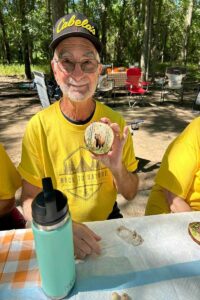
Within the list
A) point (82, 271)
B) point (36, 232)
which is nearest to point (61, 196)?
point (36, 232)

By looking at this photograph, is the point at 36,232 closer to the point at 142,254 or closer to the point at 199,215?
the point at 142,254

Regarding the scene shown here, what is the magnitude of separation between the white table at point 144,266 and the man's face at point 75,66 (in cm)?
80

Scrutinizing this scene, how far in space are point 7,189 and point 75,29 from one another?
3.37 feet

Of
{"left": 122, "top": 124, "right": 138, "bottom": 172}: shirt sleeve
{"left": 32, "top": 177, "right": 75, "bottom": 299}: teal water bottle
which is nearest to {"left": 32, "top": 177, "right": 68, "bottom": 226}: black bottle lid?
{"left": 32, "top": 177, "right": 75, "bottom": 299}: teal water bottle

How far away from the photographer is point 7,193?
1746mm

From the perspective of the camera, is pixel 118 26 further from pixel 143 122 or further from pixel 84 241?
pixel 84 241

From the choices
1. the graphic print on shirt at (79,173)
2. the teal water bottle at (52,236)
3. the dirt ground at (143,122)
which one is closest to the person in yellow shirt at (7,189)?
the graphic print on shirt at (79,173)

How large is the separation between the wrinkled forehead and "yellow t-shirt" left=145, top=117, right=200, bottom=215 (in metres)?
0.77

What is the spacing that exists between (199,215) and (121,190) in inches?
20.5

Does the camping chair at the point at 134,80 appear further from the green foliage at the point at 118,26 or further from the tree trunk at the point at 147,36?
the green foliage at the point at 118,26

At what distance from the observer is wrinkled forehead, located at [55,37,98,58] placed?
1733 millimetres

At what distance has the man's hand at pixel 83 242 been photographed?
1215 millimetres

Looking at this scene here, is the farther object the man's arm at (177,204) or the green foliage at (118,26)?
the green foliage at (118,26)

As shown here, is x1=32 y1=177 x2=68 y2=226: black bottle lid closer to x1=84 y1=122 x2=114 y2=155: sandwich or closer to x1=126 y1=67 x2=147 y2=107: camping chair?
x1=84 y1=122 x2=114 y2=155: sandwich
